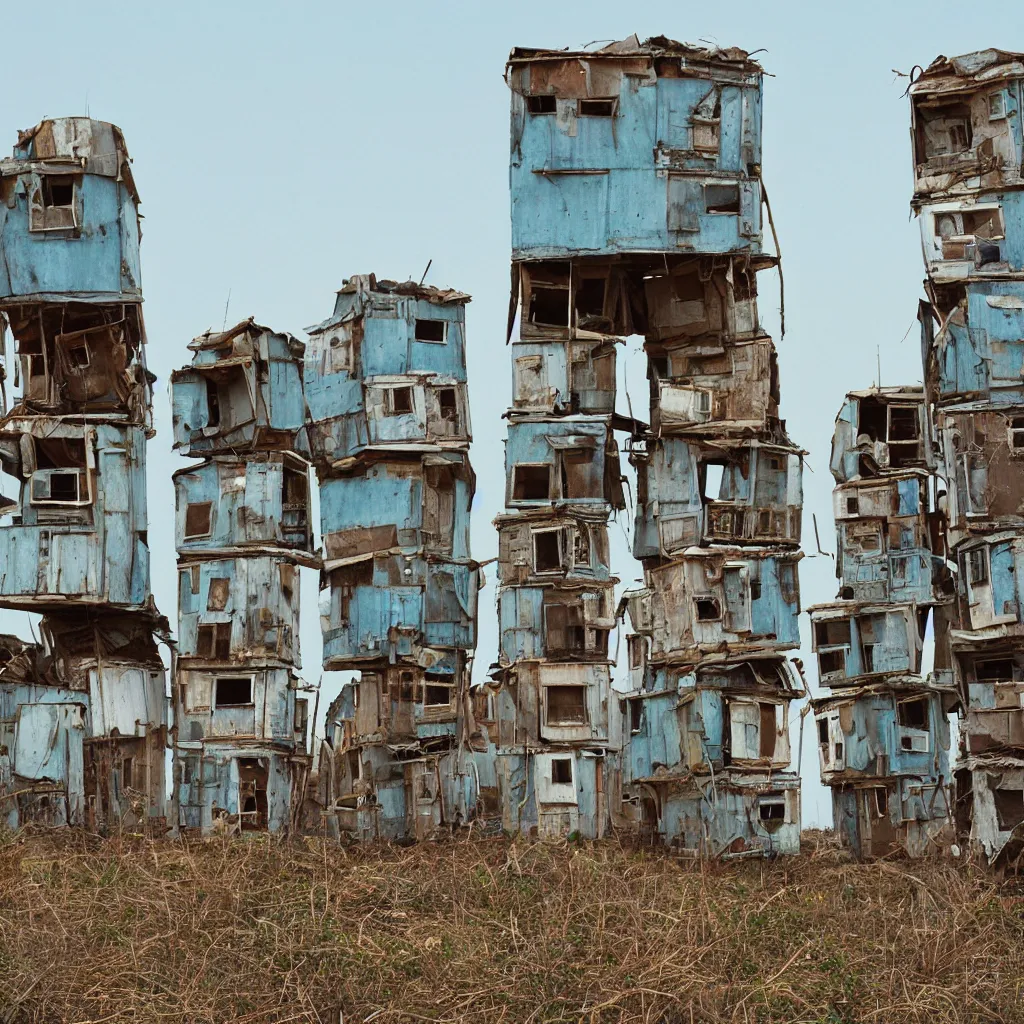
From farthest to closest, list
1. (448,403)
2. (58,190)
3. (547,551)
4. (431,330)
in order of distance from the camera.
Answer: (431,330) < (58,190) < (448,403) < (547,551)

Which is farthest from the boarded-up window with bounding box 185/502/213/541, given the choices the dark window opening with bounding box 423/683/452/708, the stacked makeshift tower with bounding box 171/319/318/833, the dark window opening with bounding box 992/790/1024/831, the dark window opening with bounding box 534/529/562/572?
the dark window opening with bounding box 992/790/1024/831

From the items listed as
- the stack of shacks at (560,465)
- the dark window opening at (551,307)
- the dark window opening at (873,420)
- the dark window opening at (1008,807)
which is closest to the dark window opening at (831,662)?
the dark window opening at (873,420)

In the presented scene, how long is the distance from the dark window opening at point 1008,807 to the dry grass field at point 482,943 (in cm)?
156

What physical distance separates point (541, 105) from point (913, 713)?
15.9 m

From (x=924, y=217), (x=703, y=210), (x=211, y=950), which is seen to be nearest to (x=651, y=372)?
(x=703, y=210)

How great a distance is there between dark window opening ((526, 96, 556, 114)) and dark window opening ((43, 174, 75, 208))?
9030 mm

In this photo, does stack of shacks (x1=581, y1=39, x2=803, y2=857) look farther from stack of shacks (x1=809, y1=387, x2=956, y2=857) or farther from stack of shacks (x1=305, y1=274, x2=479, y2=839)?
stack of shacks (x1=809, y1=387, x2=956, y2=857)

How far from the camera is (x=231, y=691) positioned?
39312mm

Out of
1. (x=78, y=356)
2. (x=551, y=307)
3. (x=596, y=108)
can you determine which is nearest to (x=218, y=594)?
(x=78, y=356)

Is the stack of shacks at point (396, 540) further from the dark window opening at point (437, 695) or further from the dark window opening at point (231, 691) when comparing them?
the dark window opening at point (231, 691)

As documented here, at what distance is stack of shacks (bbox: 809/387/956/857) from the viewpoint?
4409 cm

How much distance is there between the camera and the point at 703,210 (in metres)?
38.3

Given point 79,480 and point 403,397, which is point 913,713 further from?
point 79,480

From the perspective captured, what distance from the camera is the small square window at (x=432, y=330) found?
132 ft
